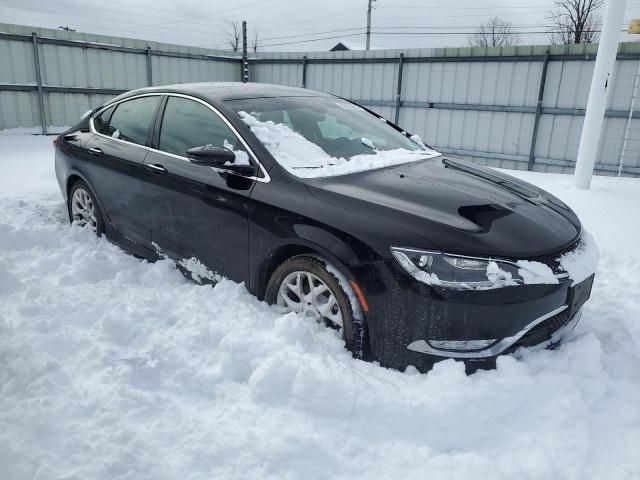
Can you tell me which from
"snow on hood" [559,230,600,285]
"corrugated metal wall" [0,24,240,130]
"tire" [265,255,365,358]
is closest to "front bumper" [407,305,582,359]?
"snow on hood" [559,230,600,285]

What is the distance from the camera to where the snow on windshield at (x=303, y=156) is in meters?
2.95

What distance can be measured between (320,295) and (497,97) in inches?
392

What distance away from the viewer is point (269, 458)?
1.98 meters

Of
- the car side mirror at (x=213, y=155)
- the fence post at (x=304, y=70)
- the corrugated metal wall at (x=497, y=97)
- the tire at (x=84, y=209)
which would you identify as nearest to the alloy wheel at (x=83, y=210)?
the tire at (x=84, y=209)

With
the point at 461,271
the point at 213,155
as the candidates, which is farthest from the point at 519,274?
the point at 213,155

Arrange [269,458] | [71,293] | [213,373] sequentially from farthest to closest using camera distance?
[71,293], [213,373], [269,458]

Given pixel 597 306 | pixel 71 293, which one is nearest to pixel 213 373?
pixel 71 293

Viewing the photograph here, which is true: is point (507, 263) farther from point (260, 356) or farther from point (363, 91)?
point (363, 91)

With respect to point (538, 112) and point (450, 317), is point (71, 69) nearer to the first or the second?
point (538, 112)

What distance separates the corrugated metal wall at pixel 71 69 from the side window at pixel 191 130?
981 centimetres

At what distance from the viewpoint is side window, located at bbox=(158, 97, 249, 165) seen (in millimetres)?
3209

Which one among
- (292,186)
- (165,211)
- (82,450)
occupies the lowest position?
(82,450)

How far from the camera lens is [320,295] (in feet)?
8.87

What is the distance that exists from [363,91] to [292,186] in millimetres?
11059
